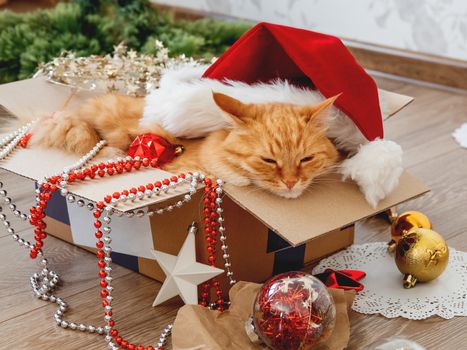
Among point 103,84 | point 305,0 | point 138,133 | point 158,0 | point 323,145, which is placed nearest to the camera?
point 323,145

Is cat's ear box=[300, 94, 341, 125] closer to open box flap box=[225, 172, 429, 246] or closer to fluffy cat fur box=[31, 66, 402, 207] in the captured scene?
fluffy cat fur box=[31, 66, 402, 207]

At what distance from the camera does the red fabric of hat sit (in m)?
0.94

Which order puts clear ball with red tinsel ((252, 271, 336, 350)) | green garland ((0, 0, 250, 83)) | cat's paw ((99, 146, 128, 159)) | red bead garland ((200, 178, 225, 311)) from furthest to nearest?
1. green garland ((0, 0, 250, 83))
2. cat's paw ((99, 146, 128, 159))
3. red bead garland ((200, 178, 225, 311))
4. clear ball with red tinsel ((252, 271, 336, 350))

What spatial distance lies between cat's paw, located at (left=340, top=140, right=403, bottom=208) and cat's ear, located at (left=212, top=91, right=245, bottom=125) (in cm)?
19

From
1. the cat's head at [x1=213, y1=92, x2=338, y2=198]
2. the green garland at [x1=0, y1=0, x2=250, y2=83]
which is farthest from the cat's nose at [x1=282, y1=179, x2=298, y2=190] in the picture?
the green garland at [x1=0, y1=0, x2=250, y2=83]

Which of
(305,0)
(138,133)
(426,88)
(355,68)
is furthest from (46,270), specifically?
(305,0)

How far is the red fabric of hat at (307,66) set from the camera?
3.07ft

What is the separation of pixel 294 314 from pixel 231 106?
1.08 ft

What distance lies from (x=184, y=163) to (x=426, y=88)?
56.4 inches

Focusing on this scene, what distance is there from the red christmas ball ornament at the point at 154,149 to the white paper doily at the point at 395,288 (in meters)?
0.35

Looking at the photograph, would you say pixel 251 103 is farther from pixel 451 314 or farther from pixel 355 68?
pixel 451 314

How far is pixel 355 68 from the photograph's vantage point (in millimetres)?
972

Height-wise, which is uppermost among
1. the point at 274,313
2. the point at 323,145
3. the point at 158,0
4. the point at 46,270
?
the point at 323,145

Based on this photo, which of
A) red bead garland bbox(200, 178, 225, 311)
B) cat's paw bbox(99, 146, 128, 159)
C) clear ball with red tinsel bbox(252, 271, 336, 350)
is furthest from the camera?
cat's paw bbox(99, 146, 128, 159)
